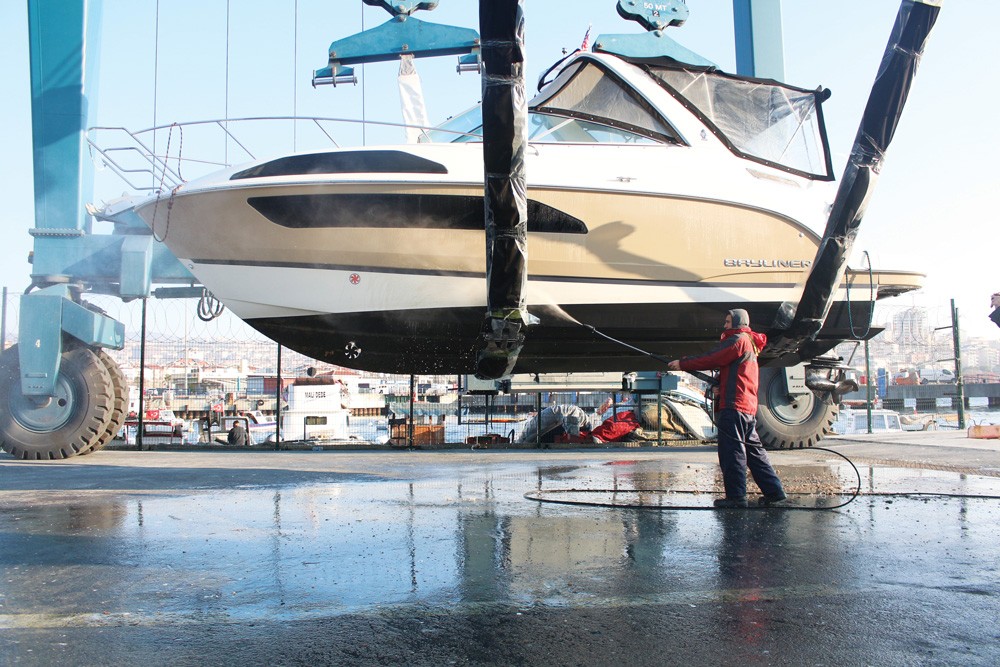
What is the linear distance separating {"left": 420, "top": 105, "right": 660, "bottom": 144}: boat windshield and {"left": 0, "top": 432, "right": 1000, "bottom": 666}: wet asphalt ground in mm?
3034

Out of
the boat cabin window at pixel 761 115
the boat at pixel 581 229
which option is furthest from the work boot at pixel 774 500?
the boat cabin window at pixel 761 115

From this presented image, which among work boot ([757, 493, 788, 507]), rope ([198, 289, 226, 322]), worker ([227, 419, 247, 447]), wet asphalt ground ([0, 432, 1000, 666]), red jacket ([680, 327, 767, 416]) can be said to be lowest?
worker ([227, 419, 247, 447])

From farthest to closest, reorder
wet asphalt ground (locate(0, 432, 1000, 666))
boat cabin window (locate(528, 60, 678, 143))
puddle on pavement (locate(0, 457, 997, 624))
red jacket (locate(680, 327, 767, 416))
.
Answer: boat cabin window (locate(528, 60, 678, 143)) < red jacket (locate(680, 327, 767, 416)) < puddle on pavement (locate(0, 457, 997, 624)) < wet asphalt ground (locate(0, 432, 1000, 666))

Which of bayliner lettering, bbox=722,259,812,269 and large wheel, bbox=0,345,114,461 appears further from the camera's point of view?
large wheel, bbox=0,345,114,461

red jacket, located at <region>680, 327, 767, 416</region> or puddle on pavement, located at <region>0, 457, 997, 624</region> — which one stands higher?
red jacket, located at <region>680, 327, 767, 416</region>

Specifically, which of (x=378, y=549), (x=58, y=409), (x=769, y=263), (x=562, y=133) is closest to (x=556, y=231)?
(x=562, y=133)

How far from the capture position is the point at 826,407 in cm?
864

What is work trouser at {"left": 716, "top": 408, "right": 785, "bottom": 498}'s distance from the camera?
473 centimetres

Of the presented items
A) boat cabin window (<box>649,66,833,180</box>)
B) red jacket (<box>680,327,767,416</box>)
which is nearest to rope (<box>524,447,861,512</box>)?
red jacket (<box>680,327,767,416</box>)

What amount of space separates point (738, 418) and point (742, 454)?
225mm

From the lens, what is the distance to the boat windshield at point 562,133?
22.0ft

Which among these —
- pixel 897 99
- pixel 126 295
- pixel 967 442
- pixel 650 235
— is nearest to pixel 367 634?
pixel 650 235

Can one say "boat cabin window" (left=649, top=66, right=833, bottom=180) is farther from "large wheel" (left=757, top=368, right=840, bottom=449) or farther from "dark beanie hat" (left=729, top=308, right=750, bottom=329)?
"dark beanie hat" (left=729, top=308, right=750, bottom=329)

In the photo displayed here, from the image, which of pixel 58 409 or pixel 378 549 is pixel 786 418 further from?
pixel 58 409
